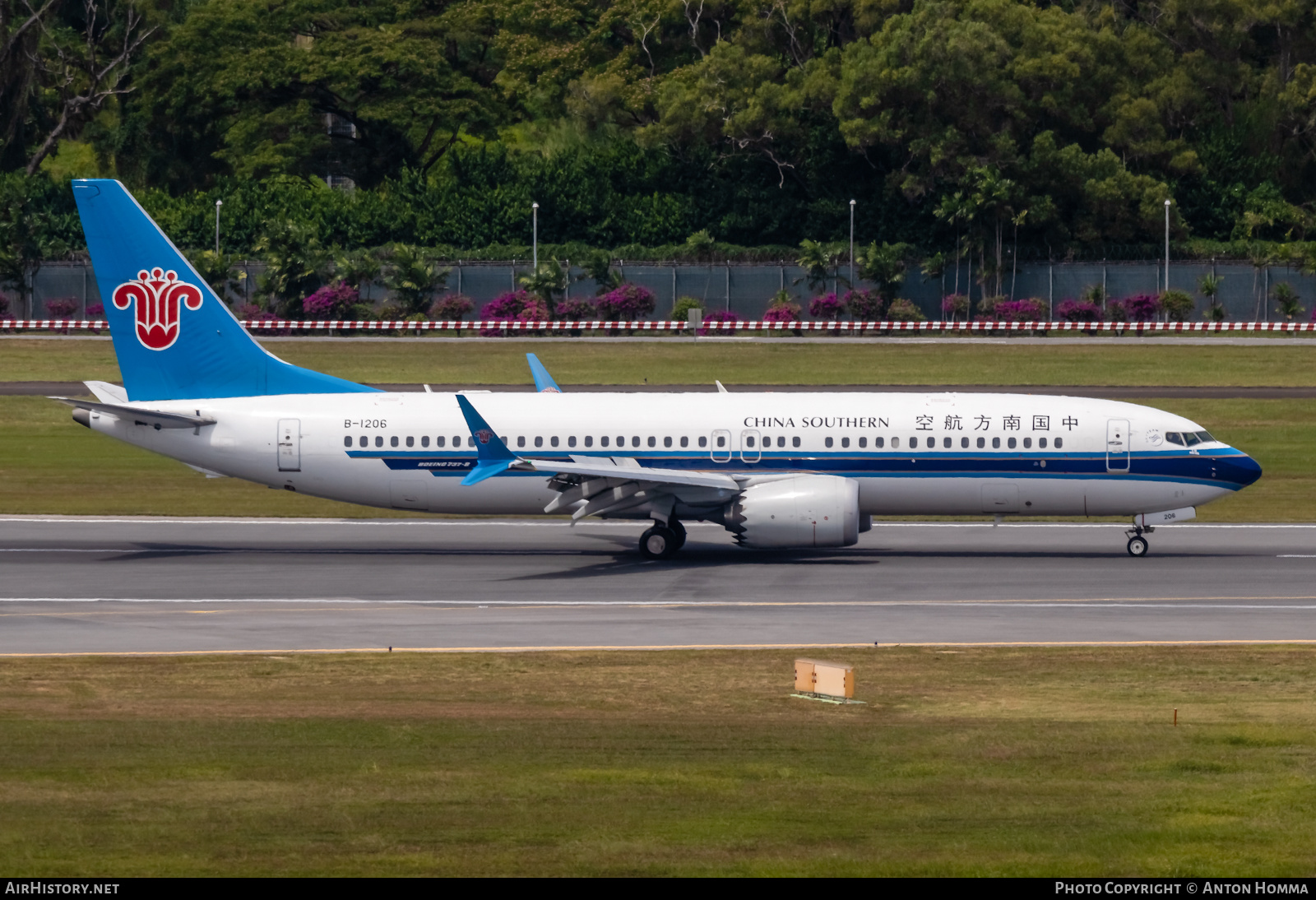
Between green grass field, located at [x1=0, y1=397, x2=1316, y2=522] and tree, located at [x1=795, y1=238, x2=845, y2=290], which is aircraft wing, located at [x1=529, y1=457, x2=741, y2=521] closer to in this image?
green grass field, located at [x1=0, y1=397, x2=1316, y2=522]

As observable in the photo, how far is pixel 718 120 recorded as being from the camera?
111m

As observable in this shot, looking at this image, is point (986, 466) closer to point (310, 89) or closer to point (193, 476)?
point (193, 476)

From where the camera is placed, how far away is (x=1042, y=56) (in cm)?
10656

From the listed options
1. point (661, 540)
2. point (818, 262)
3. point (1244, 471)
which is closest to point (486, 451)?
point (661, 540)

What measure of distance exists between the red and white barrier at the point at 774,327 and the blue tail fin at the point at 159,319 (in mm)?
51609

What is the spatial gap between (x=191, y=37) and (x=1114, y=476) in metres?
97.3

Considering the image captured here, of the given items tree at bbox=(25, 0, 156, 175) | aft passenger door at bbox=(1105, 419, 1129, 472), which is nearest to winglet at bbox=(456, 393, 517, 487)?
aft passenger door at bbox=(1105, 419, 1129, 472)

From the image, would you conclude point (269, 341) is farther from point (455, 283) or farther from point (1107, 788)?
point (1107, 788)

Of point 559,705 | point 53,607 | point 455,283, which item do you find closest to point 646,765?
point 559,705

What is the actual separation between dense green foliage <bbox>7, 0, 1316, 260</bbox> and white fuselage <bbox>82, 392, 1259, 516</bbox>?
68999 mm

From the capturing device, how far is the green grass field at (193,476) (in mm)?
46469

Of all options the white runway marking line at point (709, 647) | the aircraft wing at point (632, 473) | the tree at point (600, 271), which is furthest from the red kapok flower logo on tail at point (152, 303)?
the tree at point (600, 271)

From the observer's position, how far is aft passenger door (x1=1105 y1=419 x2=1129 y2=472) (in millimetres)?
37406

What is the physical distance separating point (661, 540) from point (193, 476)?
70.0 ft
